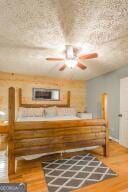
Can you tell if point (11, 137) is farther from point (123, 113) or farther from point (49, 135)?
point (123, 113)

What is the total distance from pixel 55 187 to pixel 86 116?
371 centimetres

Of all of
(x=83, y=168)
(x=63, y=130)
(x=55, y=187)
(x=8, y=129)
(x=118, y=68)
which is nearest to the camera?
(x=55, y=187)

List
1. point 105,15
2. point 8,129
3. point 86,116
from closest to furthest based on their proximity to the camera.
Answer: point 105,15 → point 8,129 → point 86,116

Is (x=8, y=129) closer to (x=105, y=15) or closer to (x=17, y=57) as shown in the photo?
(x=17, y=57)

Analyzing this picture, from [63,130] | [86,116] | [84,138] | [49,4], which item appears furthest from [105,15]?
[86,116]

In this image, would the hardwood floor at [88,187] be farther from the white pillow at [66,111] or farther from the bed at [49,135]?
the white pillow at [66,111]

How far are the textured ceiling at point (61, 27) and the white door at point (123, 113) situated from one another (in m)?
1.05

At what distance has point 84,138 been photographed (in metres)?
3.33

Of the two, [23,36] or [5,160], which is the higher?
[23,36]

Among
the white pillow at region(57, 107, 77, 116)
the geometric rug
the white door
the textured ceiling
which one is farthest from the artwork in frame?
the geometric rug

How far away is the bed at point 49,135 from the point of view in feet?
8.97

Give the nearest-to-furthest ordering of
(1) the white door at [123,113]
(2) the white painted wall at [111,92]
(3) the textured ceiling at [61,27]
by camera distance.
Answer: (3) the textured ceiling at [61,27] → (1) the white door at [123,113] → (2) the white painted wall at [111,92]

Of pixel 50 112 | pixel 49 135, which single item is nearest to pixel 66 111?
pixel 50 112

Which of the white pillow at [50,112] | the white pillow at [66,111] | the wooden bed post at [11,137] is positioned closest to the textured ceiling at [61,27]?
the wooden bed post at [11,137]
